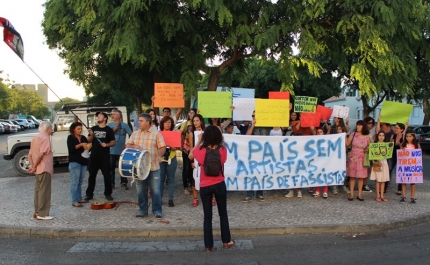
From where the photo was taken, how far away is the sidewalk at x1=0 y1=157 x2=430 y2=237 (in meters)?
6.42

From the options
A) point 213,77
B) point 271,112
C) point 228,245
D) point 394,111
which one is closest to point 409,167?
point 394,111

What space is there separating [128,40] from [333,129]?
5201 mm

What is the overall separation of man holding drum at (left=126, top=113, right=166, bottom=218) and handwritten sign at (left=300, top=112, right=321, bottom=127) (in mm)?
3475

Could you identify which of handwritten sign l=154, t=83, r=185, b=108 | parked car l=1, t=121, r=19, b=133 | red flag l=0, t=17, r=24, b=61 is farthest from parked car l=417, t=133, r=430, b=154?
parked car l=1, t=121, r=19, b=133

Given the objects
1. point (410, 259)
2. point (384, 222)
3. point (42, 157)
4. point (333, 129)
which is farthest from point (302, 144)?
point (42, 157)

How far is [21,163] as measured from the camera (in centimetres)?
1292

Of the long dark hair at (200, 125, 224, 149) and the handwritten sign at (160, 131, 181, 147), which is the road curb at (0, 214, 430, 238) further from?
the handwritten sign at (160, 131, 181, 147)

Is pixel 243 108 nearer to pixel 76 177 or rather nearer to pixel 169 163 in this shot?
pixel 169 163

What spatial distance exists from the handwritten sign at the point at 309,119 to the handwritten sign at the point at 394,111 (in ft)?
4.65

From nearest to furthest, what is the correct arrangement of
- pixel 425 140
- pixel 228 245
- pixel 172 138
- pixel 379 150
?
pixel 228 245 → pixel 172 138 → pixel 379 150 → pixel 425 140

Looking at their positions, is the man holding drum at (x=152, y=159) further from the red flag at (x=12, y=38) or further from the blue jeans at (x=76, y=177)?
the red flag at (x=12, y=38)

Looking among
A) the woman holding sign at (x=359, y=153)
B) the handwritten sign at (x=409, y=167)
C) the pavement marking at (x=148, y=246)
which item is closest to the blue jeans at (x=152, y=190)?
the pavement marking at (x=148, y=246)

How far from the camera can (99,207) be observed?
7.67 meters

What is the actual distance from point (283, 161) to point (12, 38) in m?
5.85
